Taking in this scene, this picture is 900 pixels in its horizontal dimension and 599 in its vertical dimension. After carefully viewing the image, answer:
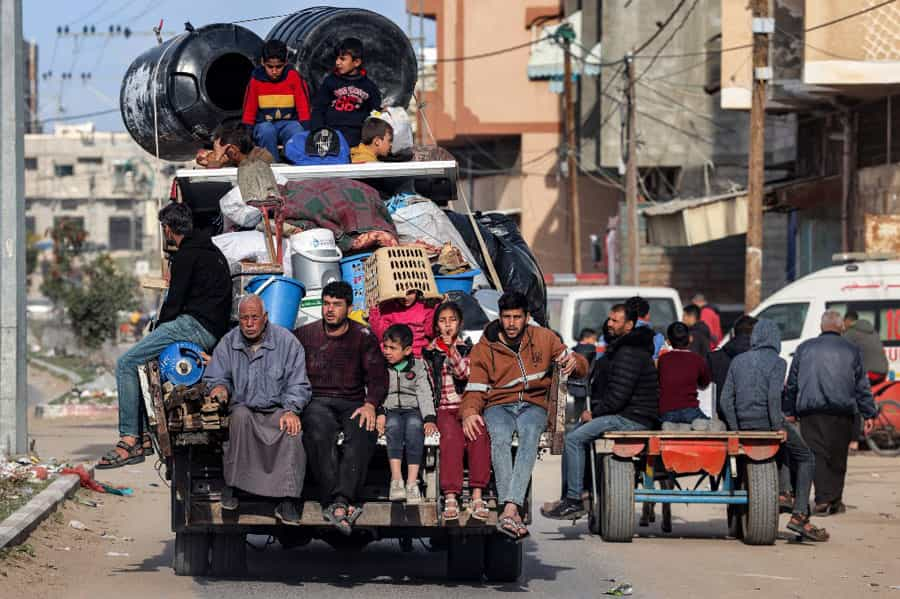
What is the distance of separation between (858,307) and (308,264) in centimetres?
1285

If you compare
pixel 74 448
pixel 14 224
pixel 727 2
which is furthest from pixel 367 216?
pixel 727 2

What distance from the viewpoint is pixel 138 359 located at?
10.1 m

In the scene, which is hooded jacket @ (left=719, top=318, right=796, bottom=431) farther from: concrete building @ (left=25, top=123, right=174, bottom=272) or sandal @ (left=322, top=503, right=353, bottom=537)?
concrete building @ (left=25, top=123, right=174, bottom=272)

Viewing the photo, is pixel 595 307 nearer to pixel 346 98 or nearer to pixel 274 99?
pixel 346 98

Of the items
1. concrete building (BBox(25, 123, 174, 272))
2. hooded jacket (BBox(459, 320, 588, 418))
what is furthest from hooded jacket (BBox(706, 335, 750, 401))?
concrete building (BBox(25, 123, 174, 272))

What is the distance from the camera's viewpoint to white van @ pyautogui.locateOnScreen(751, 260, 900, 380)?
2209 centimetres

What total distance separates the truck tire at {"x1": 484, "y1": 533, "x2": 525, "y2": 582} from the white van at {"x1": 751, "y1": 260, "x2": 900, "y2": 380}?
1210 cm

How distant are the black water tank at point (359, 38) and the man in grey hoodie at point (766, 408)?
12.8 ft

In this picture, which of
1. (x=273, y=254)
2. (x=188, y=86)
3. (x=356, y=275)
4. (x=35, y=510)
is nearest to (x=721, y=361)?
(x=356, y=275)

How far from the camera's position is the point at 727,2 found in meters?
35.6

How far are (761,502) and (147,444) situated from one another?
5.18 meters

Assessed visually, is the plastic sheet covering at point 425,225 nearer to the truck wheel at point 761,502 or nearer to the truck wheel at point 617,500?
the truck wheel at point 617,500

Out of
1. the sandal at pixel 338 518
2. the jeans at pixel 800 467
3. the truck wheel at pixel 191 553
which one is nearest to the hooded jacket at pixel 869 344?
the jeans at pixel 800 467

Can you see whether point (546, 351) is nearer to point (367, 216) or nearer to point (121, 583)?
point (367, 216)
